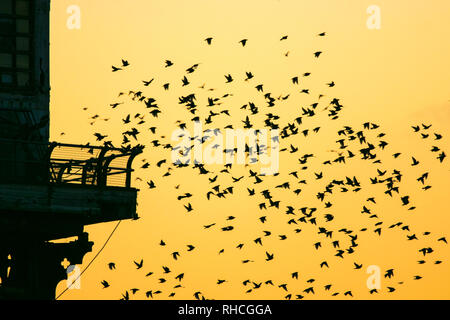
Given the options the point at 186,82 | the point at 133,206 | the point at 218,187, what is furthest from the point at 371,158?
the point at 133,206

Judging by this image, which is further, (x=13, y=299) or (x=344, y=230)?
(x=344, y=230)

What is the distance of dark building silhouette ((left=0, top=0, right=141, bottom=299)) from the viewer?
29.2 m

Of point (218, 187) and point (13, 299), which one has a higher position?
point (218, 187)

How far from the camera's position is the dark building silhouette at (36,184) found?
2917 cm

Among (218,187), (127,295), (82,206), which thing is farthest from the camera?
(218,187)

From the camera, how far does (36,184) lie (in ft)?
95.0

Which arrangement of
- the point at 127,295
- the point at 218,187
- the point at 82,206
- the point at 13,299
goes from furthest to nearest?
the point at 218,187 → the point at 127,295 → the point at 13,299 → the point at 82,206

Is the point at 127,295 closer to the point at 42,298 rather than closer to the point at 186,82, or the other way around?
the point at 42,298

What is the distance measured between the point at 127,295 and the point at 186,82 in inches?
265

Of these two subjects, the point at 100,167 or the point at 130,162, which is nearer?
the point at 100,167

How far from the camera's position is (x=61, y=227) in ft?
100

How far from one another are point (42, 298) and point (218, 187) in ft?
27.8
